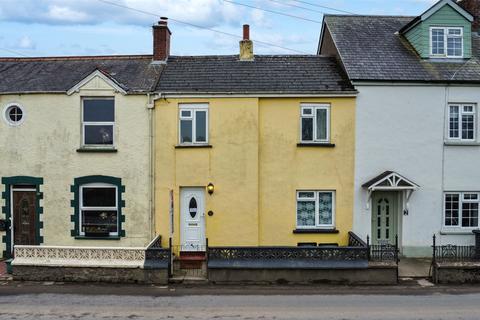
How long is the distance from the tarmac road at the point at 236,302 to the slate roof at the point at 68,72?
7.25 metres

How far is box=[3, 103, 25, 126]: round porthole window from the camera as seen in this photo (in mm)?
18422

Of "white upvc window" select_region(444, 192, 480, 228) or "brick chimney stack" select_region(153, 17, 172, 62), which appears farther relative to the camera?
"brick chimney stack" select_region(153, 17, 172, 62)

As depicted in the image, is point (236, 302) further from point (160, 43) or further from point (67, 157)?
point (160, 43)

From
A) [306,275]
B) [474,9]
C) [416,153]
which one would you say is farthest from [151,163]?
[474,9]

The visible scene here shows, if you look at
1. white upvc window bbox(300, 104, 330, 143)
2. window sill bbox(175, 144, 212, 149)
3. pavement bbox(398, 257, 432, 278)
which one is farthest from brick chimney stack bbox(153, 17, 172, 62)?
pavement bbox(398, 257, 432, 278)

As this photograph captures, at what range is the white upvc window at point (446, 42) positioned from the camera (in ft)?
64.3

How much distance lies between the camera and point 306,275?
49.9 feet

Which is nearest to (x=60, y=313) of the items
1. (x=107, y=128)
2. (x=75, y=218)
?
(x=75, y=218)

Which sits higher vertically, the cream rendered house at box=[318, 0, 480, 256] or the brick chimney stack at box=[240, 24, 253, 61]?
the brick chimney stack at box=[240, 24, 253, 61]

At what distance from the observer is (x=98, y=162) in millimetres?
18359

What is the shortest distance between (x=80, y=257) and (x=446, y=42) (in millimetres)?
15168

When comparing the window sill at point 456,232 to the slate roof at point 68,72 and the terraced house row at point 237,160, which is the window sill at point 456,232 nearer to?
the terraced house row at point 237,160

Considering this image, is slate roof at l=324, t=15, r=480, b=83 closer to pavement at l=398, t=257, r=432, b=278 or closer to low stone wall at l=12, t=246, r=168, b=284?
pavement at l=398, t=257, r=432, b=278

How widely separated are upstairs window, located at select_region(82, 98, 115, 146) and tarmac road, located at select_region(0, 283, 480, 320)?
5.65 m
